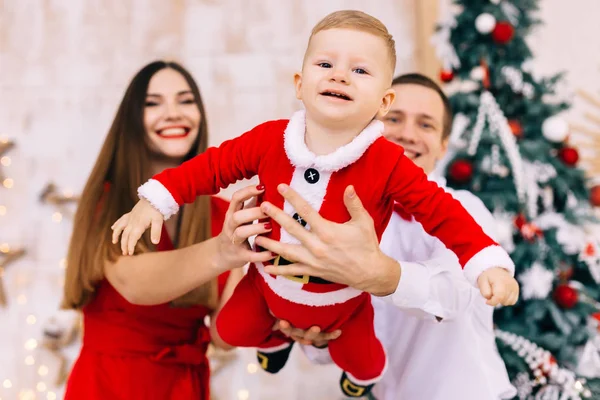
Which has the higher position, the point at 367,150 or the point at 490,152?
the point at 367,150

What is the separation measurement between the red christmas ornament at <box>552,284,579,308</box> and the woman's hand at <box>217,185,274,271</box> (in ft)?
5.42

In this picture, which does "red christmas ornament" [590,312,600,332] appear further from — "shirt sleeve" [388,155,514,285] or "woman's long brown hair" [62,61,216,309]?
"woman's long brown hair" [62,61,216,309]

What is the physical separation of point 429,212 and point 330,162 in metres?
0.24

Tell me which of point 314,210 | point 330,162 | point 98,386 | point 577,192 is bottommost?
point 98,386

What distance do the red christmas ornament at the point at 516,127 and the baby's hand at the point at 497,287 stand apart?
1.55 m

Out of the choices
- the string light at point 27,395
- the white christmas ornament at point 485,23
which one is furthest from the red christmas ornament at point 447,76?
the string light at point 27,395

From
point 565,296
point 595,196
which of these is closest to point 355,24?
point 565,296

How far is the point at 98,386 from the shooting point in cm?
167

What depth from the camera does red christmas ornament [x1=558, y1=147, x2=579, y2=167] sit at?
2.51m

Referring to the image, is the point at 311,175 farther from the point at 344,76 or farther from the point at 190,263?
the point at 190,263

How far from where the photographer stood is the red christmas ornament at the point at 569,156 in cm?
251

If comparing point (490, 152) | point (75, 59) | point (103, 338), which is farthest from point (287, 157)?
point (75, 59)

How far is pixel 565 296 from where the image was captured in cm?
241

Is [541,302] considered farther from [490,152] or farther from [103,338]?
[103,338]
